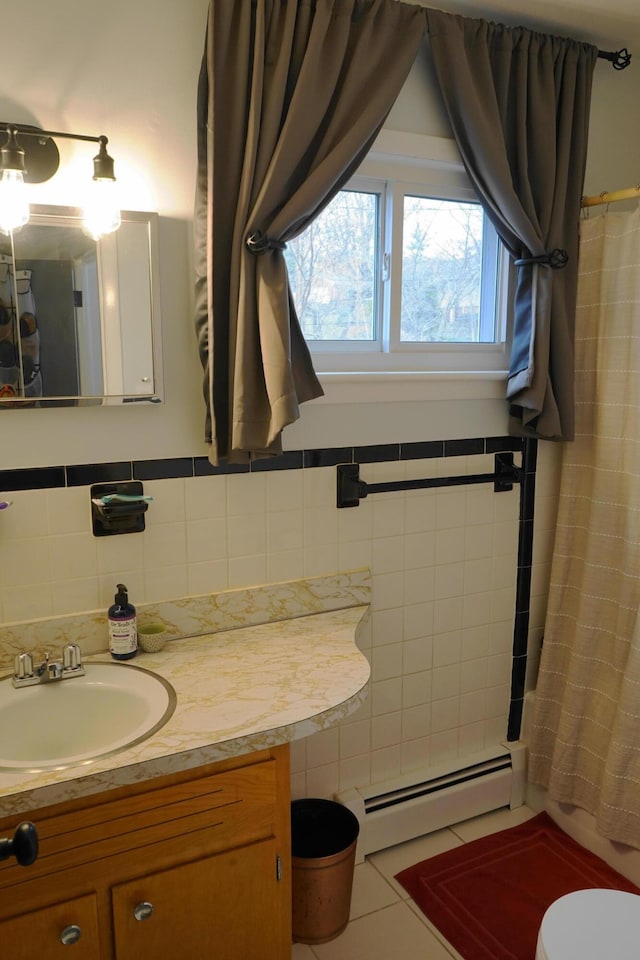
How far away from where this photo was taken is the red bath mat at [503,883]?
1926 millimetres

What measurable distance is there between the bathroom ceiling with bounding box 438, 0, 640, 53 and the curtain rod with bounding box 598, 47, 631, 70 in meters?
0.03

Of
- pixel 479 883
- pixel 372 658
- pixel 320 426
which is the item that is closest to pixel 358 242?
pixel 320 426

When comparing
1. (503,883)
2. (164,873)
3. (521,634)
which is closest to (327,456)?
(521,634)

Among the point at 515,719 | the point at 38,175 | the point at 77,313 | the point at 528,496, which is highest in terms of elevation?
the point at 38,175

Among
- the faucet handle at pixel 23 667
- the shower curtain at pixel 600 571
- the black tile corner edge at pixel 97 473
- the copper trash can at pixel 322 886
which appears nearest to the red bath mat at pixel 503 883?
the shower curtain at pixel 600 571

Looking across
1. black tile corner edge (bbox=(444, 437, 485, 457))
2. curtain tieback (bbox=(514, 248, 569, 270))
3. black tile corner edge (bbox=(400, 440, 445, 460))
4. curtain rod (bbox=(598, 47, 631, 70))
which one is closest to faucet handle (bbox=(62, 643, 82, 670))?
A: black tile corner edge (bbox=(400, 440, 445, 460))

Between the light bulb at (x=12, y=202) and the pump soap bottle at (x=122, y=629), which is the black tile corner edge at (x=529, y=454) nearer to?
the pump soap bottle at (x=122, y=629)

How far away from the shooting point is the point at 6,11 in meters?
1.51

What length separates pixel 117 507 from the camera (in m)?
1.71

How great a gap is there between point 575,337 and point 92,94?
1428 mm

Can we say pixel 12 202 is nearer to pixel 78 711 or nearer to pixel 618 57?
pixel 78 711

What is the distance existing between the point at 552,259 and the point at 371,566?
0.98m

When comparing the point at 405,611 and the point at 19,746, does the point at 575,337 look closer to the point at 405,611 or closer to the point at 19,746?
the point at 405,611

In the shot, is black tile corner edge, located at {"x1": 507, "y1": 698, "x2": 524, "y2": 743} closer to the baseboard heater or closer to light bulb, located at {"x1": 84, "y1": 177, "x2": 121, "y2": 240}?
the baseboard heater
